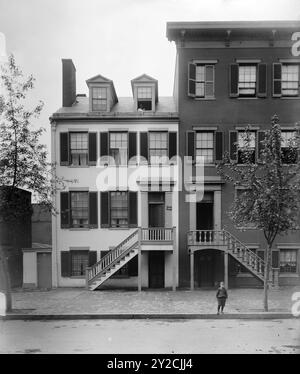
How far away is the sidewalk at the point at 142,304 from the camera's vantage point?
17266 millimetres

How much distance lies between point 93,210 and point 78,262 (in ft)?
10.3

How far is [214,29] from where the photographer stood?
Answer: 24.6 metres

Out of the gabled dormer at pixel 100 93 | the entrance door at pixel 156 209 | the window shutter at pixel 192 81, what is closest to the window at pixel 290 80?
the window shutter at pixel 192 81

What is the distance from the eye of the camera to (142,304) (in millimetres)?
19531

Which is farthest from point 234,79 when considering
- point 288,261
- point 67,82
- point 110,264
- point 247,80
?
point 110,264

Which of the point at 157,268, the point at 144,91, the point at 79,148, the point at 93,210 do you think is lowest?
the point at 157,268

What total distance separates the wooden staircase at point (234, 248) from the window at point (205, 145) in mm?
4302

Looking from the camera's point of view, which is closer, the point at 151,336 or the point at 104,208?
the point at 151,336

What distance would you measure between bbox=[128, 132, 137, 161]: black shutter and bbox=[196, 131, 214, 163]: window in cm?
360

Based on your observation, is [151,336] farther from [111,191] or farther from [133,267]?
[111,191]

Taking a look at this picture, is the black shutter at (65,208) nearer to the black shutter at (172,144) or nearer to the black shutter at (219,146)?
the black shutter at (172,144)

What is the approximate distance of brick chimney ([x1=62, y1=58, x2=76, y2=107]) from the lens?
27141mm
